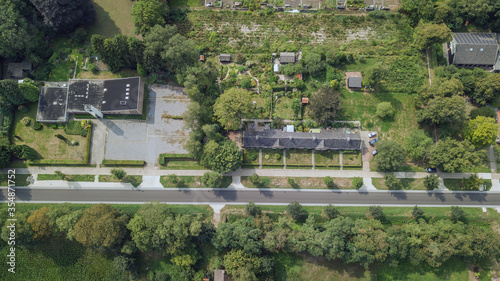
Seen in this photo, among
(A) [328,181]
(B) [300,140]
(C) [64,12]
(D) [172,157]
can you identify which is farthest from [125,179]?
(A) [328,181]

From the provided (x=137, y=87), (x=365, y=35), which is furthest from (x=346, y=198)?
(x=137, y=87)

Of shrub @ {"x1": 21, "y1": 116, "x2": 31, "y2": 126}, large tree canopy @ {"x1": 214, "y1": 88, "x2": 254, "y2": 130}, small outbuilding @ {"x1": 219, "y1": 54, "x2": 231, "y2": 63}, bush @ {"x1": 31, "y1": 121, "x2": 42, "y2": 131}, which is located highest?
small outbuilding @ {"x1": 219, "y1": 54, "x2": 231, "y2": 63}

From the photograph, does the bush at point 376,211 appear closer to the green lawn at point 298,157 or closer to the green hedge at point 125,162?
the green lawn at point 298,157

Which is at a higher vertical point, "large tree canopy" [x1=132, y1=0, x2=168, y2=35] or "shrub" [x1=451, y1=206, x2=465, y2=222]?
"large tree canopy" [x1=132, y1=0, x2=168, y2=35]

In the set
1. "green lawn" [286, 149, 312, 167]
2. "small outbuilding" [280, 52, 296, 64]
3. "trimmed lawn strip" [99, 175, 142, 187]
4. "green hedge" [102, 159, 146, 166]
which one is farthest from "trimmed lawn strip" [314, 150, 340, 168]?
"trimmed lawn strip" [99, 175, 142, 187]

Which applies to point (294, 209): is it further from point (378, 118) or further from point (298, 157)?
point (378, 118)

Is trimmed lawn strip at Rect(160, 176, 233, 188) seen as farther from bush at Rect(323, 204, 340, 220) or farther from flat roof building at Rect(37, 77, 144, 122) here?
bush at Rect(323, 204, 340, 220)

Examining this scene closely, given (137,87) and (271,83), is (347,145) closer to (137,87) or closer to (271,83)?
(271,83)
